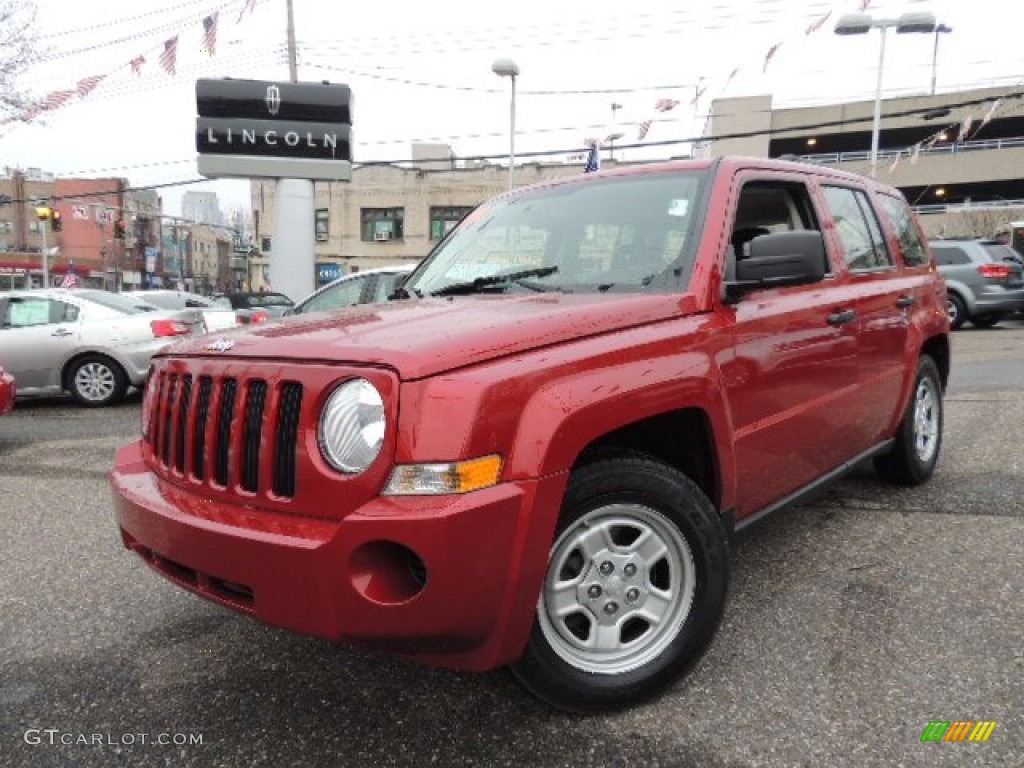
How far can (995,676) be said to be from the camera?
8.05 ft

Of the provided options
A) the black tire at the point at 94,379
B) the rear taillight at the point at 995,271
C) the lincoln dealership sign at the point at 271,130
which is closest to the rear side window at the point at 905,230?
the black tire at the point at 94,379

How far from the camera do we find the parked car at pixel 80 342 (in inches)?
350

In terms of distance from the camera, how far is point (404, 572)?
6.30 ft

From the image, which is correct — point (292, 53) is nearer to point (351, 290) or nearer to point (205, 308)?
point (205, 308)

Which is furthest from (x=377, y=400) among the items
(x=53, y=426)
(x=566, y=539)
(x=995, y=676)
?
(x=53, y=426)

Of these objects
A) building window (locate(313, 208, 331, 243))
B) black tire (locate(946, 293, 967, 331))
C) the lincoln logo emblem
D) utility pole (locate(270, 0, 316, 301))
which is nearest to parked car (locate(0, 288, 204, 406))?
utility pole (locate(270, 0, 316, 301))

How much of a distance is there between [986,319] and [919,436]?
40.6 ft

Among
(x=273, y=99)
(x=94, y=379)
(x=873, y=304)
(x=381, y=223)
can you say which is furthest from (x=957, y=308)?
(x=381, y=223)

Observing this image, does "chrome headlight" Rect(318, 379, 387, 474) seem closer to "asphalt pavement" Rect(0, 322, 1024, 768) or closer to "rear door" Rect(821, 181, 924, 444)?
"asphalt pavement" Rect(0, 322, 1024, 768)

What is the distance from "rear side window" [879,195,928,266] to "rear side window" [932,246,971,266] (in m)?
11.0

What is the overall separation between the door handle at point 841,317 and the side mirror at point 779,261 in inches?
21.5

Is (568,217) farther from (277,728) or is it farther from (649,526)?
(277,728)

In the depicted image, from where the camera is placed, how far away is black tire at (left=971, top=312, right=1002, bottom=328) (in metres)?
14.2

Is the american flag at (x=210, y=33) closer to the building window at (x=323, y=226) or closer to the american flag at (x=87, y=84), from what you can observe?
the american flag at (x=87, y=84)
